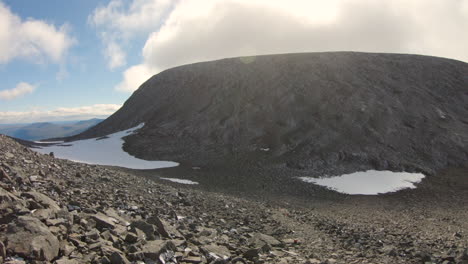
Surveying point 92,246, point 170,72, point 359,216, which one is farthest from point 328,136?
point 170,72

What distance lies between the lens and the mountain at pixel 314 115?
43.1 m

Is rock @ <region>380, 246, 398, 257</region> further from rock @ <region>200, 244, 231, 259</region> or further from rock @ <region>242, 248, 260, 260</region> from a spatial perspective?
rock @ <region>200, 244, 231, 259</region>

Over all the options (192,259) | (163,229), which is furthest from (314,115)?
(192,259)

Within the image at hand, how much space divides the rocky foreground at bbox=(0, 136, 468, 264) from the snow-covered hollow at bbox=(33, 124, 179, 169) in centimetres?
2783

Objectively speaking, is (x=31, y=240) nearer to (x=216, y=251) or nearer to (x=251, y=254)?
(x=216, y=251)

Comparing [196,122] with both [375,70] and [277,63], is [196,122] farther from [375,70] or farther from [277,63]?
[375,70]

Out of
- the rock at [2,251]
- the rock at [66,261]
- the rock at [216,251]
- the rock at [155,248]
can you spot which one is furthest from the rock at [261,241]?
the rock at [2,251]

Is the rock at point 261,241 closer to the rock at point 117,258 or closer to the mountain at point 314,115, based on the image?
the rock at point 117,258

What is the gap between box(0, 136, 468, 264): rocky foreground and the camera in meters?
6.49

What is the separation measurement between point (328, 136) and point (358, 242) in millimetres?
36530

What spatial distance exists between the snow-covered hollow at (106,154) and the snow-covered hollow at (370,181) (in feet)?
75.7

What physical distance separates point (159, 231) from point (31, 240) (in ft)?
13.1

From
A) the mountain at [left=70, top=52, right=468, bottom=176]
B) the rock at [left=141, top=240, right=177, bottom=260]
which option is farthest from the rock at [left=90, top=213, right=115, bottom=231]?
the mountain at [left=70, top=52, right=468, bottom=176]

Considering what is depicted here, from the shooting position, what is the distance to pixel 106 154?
52.5 metres
